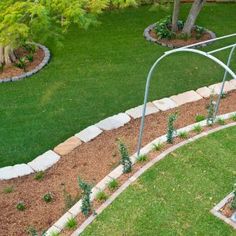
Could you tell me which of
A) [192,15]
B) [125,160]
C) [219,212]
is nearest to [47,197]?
[125,160]

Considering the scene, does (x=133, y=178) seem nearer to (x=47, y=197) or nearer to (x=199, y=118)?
(x=47, y=197)

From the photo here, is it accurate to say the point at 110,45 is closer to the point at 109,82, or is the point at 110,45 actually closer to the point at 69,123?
the point at 109,82

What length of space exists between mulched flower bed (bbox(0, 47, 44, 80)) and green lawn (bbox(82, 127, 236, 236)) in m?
5.03

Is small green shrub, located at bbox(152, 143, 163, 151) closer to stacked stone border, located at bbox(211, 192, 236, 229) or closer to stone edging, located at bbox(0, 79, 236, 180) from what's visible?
stone edging, located at bbox(0, 79, 236, 180)

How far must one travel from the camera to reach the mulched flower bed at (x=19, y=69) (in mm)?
11711

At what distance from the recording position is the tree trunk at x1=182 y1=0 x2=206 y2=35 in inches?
514

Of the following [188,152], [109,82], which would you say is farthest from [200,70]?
[188,152]

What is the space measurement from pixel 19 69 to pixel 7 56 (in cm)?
46

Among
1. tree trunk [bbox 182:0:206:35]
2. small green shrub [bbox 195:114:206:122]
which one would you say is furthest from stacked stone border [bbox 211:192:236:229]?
tree trunk [bbox 182:0:206:35]

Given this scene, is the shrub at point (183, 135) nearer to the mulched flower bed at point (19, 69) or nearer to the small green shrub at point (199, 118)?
the small green shrub at point (199, 118)

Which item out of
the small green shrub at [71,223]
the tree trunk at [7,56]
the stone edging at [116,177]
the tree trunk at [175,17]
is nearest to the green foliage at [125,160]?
the stone edging at [116,177]

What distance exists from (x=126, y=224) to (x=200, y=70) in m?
5.82

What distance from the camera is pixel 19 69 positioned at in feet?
39.0

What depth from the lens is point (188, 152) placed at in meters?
8.91
